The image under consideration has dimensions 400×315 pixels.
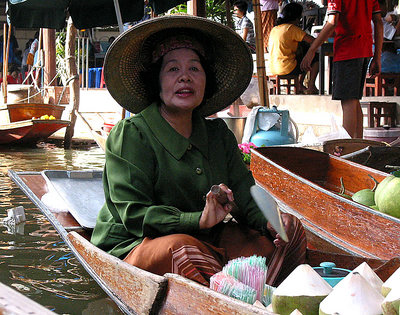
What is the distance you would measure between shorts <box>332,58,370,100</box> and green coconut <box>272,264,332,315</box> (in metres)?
3.69

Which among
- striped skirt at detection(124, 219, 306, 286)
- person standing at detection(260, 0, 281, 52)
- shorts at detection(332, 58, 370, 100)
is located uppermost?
person standing at detection(260, 0, 281, 52)

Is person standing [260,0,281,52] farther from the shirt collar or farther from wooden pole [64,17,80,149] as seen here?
the shirt collar

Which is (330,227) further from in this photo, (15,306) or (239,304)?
(15,306)

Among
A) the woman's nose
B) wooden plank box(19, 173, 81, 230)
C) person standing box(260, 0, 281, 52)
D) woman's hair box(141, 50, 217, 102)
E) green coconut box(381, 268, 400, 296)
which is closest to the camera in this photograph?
green coconut box(381, 268, 400, 296)

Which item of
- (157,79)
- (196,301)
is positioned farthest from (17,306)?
(157,79)

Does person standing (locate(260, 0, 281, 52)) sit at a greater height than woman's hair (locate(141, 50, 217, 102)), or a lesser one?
greater

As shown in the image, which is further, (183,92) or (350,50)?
(350,50)

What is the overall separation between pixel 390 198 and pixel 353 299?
4.40 ft

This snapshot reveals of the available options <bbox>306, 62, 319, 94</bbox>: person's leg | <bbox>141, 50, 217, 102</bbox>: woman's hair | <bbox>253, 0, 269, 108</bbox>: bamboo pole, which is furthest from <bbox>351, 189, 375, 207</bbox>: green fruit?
<bbox>306, 62, 319, 94</bbox>: person's leg

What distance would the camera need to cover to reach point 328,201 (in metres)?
3.14

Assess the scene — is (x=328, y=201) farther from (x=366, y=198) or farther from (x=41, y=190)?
(x=41, y=190)

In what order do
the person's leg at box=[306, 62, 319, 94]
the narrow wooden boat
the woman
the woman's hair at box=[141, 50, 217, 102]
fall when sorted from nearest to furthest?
the woman < the woman's hair at box=[141, 50, 217, 102] < the person's leg at box=[306, 62, 319, 94] < the narrow wooden boat

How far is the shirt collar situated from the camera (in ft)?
8.25

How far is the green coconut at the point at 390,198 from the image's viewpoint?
9.03 ft
